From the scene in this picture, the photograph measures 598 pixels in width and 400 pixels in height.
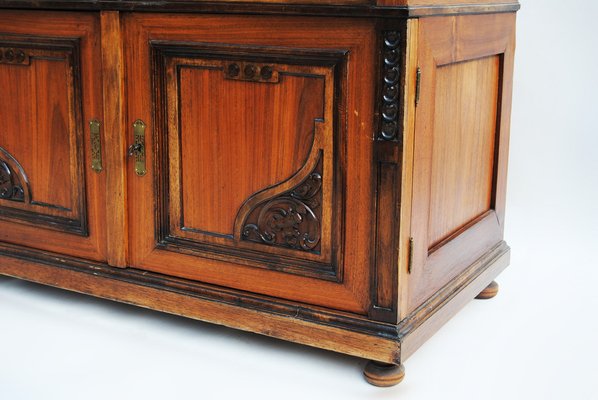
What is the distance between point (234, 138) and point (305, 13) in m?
0.31

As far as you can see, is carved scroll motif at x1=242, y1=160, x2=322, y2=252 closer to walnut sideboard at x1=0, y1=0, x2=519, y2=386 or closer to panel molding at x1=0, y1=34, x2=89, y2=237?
walnut sideboard at x1=0, y1=0, x2=519, y2=386

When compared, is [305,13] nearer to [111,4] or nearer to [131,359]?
[111,4]

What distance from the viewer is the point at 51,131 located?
2281mm

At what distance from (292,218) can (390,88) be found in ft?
1.15

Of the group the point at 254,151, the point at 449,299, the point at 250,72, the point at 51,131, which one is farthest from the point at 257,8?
the point at 449,299

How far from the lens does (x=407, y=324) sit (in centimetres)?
194

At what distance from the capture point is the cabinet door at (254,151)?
1909 millimetres

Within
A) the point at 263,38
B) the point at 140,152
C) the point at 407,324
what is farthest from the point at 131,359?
the point at 263,38

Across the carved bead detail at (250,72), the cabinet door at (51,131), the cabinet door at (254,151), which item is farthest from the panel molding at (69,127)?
the carved bead detail at (250,72)

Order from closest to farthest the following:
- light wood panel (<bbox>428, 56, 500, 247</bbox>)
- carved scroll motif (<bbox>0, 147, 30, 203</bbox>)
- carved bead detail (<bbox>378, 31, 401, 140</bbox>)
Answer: carved bead detail (<bbox>378, 31, 401, 140</bbox>), light wood panel (<bbox>428, 56, 500, 247</bbox>), carved scroll motif (<bbox>0, 147, 30, 203</bbox>)

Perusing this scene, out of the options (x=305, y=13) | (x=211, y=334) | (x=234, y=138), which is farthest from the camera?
(x=211, y=334)

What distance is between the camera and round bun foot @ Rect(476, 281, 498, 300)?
2.46 m

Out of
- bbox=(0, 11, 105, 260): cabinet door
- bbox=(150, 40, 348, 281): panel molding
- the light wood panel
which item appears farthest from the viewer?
bbox=(0, 11, 105, 260): cabinet door

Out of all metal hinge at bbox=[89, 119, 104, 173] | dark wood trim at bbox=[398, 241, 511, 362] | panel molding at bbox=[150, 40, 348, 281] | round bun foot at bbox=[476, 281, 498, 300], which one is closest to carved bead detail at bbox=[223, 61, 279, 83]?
panel molding at bbox=[150, 40, 348, 281]
